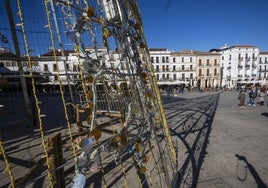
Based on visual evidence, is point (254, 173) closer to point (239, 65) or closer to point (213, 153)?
point (213, 153)

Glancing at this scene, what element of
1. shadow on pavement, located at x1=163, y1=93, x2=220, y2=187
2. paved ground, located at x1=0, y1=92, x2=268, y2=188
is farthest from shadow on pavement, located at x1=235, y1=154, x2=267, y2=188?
shadow on pavement, located at x1=163, y1=93, x2=220, y2=187

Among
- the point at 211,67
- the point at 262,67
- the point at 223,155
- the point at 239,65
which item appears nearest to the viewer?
the point at 223,155

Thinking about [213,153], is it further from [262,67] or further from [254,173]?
[262,67]

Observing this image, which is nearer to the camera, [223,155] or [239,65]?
[223,155]

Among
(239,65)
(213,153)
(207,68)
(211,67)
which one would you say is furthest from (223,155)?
(239,65)

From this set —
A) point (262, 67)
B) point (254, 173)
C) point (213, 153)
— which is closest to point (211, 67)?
point (262, 67)

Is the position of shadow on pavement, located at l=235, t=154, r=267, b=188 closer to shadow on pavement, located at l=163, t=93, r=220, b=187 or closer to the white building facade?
shadow on pavement, located at l=163, t=93, r=220, b=187

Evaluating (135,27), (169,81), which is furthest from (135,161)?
(169,81)

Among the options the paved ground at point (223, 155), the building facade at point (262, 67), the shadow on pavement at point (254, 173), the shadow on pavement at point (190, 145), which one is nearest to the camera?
the shadow on pavement at point (254, 173)

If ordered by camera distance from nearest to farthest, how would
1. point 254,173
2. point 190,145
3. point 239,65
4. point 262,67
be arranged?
1. point 254,173
2. point 190,145
3. point 239,65
4. point 262,67

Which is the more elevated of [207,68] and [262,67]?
[207,68]

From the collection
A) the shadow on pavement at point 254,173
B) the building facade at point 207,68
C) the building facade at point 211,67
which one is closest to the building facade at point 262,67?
the building facade at point 211,67

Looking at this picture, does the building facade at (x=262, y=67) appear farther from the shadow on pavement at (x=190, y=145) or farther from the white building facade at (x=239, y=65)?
the shadow on pavement at (x=190, y=145)

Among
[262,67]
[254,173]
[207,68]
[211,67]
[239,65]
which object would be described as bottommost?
[254,173]
